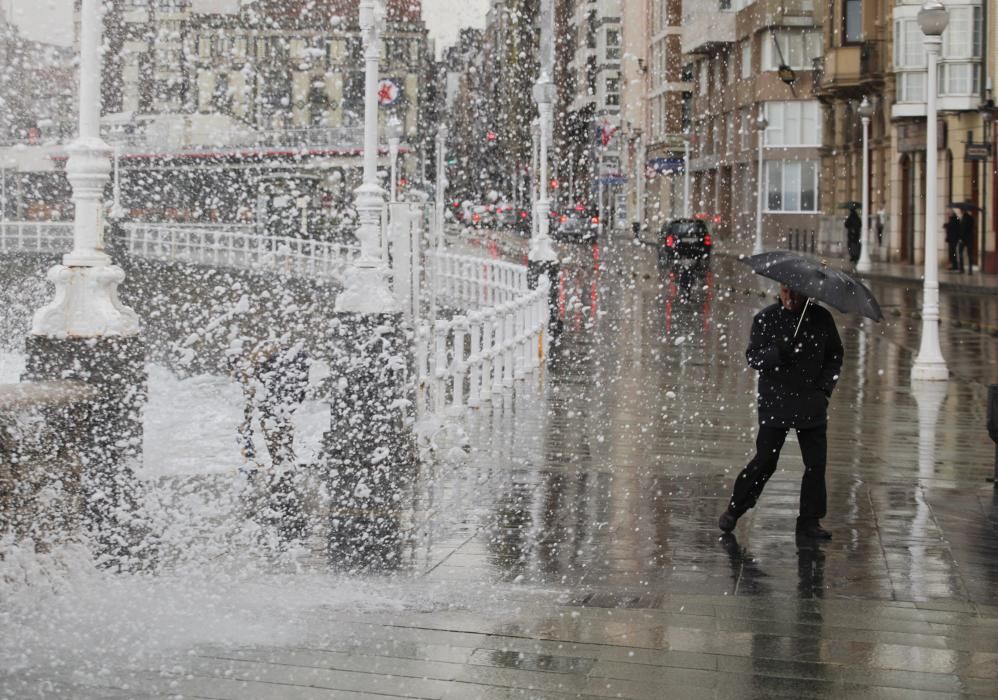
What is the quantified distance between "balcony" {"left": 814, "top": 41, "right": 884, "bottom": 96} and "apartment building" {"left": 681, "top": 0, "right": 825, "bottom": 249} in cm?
812

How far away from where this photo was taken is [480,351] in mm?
14852

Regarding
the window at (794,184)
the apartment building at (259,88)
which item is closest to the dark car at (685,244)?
the window at (794,184)

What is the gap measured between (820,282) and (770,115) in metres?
60.1

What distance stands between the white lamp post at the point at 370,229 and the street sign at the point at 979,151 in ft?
86.4

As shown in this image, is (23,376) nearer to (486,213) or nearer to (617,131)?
(617,131)

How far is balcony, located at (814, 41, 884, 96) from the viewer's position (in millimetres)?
50750

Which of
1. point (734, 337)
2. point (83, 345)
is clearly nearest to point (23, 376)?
point (83, 345)

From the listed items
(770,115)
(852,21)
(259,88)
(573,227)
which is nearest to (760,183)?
(852,21)

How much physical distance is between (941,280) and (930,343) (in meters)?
20.6

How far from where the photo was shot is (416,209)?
489 inches

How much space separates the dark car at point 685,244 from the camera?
156 ft

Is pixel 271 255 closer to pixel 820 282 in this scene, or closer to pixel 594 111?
pixel 820 282

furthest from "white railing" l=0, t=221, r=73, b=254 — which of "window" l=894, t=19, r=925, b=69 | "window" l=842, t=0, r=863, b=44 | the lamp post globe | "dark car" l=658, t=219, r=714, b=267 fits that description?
the lamp post globe

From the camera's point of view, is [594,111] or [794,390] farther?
[594,111]
